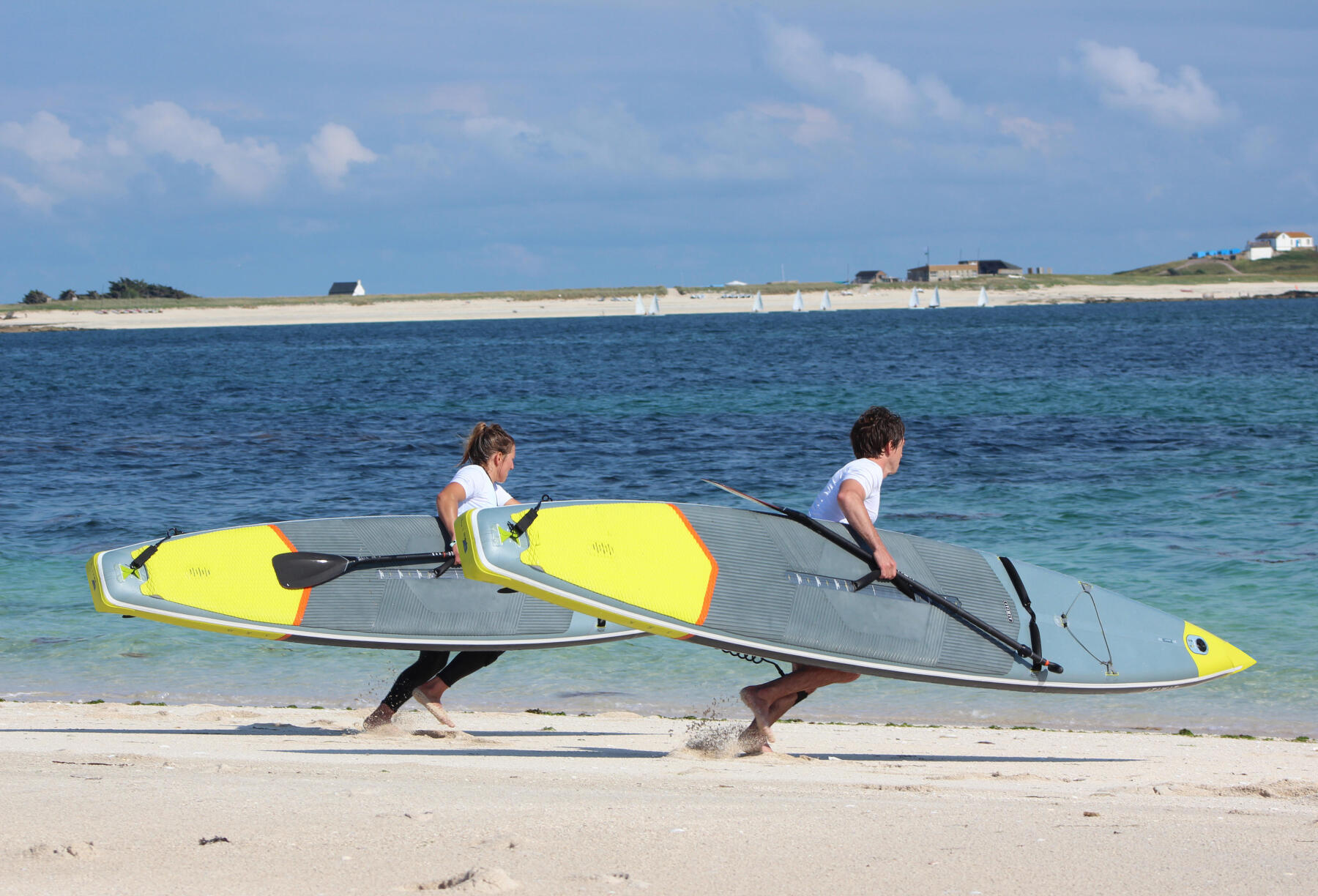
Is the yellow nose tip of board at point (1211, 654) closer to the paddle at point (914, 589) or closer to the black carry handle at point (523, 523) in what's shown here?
the paddle at point (914, 589)

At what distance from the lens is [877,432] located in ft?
18.4

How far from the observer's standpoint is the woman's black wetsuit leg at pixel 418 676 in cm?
655

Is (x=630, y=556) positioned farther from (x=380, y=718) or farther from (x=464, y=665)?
(x=380, y=718)

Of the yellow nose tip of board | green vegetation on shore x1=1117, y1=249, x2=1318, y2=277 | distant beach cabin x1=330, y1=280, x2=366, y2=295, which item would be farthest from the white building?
the yellow nose tip of board

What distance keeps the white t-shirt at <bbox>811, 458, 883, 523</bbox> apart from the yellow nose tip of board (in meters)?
2.35

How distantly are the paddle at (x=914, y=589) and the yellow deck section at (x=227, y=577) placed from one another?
2813mm

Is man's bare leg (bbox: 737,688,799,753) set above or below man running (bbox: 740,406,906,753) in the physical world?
below

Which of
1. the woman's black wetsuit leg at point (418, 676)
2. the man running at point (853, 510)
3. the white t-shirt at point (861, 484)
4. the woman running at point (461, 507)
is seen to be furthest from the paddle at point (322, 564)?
the white t-shirt at point (861, 484)

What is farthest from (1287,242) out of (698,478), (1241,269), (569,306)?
(698,478)

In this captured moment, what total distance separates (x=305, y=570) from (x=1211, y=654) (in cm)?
529

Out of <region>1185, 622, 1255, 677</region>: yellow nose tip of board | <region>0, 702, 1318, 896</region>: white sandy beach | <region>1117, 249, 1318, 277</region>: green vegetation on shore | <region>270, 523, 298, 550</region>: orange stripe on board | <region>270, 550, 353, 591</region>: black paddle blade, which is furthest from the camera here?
<region>1117, 249, 1318, 277</region>: green vegetation on shore

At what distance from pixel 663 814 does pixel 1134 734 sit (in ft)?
13.4

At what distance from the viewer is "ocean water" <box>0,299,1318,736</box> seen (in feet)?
27.7

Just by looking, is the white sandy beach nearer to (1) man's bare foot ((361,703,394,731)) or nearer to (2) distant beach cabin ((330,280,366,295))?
(1) man's bare foot ((361,703,394,731))
